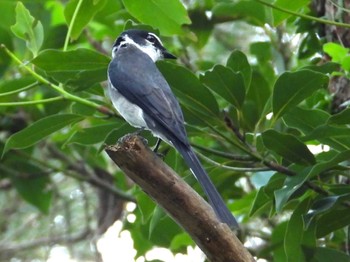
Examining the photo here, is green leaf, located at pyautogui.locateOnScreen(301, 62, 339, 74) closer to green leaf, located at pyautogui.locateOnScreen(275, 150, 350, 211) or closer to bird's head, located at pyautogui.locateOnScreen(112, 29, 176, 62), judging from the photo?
green leaf, located at pyautogui.locateOnScreen(275, 150, 350, 211)

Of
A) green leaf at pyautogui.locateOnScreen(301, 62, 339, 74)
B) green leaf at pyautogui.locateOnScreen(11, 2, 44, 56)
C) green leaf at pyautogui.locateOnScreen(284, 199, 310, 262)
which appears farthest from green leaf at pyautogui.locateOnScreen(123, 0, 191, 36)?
green leaf at pyautogui.locateOnScreen(284, 199, 310, 262)

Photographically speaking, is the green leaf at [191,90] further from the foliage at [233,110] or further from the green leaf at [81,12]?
the green leaf at [81,12]

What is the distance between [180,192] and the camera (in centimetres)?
259

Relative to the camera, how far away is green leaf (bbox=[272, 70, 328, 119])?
3.05 m

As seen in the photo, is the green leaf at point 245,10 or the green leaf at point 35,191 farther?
the green leaf at point 35,191

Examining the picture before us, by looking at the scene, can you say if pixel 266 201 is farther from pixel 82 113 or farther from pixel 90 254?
pixel 90 254

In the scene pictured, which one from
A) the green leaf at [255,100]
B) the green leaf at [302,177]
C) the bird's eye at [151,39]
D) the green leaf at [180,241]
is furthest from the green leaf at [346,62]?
the green leaf at [180,241]

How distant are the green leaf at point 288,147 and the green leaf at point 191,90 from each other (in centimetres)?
27

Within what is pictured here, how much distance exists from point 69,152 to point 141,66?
1.44 meters

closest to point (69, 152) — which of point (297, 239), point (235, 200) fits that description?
point (235, 200)

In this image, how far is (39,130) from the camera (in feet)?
11.1

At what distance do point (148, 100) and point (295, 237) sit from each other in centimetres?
71

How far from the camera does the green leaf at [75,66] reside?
10.4 ft

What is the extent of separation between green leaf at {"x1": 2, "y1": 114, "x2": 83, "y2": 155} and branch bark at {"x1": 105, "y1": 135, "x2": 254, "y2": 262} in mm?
780
